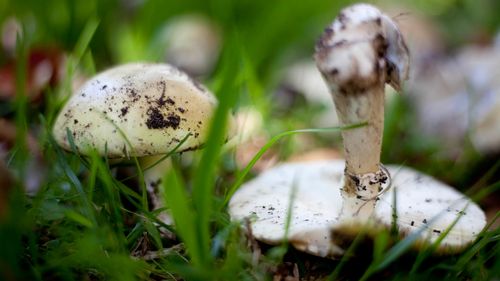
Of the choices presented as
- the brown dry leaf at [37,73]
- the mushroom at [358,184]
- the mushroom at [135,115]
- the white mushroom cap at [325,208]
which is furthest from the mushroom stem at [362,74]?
the brown dry leaf at [37,73]

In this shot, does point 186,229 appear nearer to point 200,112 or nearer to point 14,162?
point 200,112

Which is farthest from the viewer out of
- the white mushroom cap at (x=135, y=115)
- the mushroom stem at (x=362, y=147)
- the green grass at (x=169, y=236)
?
the white mushroom cap at (x=135, y=115)

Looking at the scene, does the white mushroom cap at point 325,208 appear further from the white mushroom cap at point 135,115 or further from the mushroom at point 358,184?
the white mushroom cap at point 135,115

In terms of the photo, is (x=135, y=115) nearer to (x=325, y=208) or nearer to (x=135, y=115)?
(x=135, y=115)

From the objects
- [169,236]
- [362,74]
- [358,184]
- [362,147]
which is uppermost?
[362,74]

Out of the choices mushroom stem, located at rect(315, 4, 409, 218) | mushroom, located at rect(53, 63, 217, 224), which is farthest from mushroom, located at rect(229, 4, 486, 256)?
mushroom, located at rect(53, 63, 217, 224)

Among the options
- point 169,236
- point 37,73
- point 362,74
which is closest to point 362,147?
point 362,74
